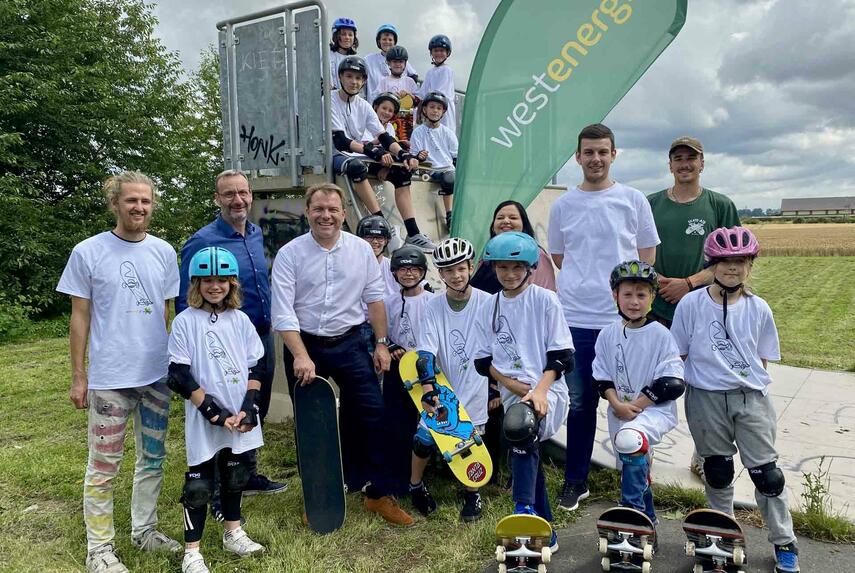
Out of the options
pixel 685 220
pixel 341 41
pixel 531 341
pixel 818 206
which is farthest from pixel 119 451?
pixel 818 206

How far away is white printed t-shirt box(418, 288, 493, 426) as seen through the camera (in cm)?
376

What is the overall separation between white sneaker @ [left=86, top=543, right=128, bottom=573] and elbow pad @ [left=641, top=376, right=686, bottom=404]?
2957 millimetres

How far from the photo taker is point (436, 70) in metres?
7.68

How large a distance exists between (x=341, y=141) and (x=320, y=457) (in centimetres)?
296

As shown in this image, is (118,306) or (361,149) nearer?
(118,306)

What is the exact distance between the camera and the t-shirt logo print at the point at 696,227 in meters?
3.93

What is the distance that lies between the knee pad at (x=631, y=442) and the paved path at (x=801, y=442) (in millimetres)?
1341

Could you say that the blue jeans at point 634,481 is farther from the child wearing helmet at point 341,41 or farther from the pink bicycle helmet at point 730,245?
the child wearing helmet at point 341,41

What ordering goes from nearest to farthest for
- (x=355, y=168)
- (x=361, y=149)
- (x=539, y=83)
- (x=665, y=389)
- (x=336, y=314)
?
(x=665, y=389) < (x=336, y=314) < (x=539, y=83) < (x=355, y=168) < (x=361, y=149)

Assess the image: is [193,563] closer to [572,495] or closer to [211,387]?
[211,387]

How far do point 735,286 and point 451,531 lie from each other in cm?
215

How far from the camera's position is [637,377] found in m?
3.32

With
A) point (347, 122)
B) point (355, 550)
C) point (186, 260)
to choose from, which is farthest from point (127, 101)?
point (355, 550)

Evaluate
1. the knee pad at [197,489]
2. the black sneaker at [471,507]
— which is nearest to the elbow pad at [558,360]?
the black sneaker at [471,507]
